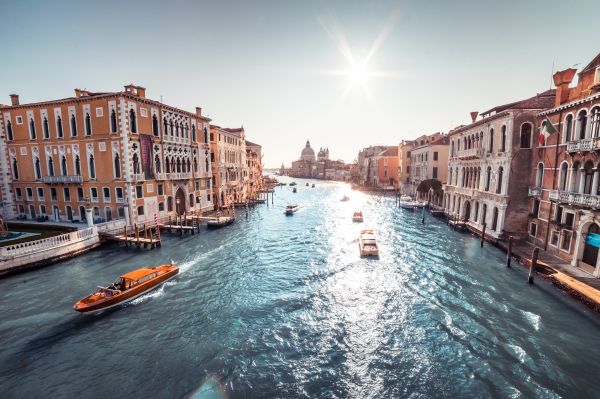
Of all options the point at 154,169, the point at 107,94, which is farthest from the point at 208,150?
the point at 107,94

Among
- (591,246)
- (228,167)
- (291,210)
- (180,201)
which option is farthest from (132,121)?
(591,246)

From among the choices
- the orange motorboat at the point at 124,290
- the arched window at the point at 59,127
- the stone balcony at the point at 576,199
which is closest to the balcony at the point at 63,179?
the arched window at the point at 59,127

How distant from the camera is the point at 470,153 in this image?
34.7 m

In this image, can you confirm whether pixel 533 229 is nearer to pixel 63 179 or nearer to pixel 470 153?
pixel 470 153

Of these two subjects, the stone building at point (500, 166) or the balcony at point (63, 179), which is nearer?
the stone building at point (500, 166)

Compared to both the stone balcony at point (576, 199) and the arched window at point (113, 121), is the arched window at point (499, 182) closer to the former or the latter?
the stone balcony at point (576, 199)

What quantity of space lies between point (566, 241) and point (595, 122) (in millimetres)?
8766

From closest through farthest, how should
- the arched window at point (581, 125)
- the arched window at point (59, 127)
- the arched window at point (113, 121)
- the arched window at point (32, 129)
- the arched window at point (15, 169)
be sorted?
the arched window at point (581, 125) → the arched window at point (113, 121) → the arched window at point (59, 127) → the arched window at point (32, 129) → the arched window at point (15, 169)

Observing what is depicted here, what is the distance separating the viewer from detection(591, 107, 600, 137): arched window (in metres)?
19.0

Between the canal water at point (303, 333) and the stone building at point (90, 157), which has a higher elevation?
the stone building at point (90, 157)

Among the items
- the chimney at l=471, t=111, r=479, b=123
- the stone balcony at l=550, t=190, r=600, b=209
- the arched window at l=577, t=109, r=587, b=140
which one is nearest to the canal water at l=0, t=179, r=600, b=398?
the stone balcony at l=550, t=190, r=600, b=209

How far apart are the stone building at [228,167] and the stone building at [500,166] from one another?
3899 cm

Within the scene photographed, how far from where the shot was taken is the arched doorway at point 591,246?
61.4 ft

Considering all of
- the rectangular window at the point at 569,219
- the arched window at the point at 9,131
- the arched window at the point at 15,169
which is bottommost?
the rectangular window at the point at 569,219
